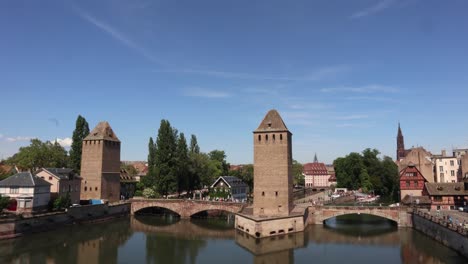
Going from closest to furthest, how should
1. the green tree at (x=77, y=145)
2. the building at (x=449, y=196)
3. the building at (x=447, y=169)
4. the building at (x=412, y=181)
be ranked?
the building at (x=449, y=196), the building at (x=412, y=181), the green tree at (x=77, y=145), the building at (x=447, y=169)

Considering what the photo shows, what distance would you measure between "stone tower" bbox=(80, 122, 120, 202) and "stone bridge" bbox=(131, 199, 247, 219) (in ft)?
18.5

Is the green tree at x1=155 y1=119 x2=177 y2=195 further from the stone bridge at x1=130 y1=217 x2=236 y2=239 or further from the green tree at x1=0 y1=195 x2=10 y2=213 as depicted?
the green tree at x1=0 y1=195 x2=10 y2=213

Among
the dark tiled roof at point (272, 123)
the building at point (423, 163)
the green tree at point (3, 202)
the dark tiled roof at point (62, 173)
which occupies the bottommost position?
the green tree at point (3, 202)

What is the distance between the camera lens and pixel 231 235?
37938 millimetres

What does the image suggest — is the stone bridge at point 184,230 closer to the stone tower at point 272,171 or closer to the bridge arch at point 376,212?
the stone tower at point 272,171

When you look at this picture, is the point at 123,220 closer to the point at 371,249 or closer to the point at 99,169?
the point at 99,169

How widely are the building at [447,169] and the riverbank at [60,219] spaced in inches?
2170

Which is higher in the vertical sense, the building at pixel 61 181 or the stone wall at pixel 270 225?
the building at pixel 61 181

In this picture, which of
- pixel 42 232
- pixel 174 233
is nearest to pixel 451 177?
pixel 174 233

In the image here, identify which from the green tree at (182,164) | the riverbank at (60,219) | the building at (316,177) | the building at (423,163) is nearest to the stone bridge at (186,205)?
the riverbank at (60,219)

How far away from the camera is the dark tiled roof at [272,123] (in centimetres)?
4032

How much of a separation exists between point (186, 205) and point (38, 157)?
29212mm

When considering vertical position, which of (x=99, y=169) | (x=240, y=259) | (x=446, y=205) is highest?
(x=99, y=169)

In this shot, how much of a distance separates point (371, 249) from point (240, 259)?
1240 cm
